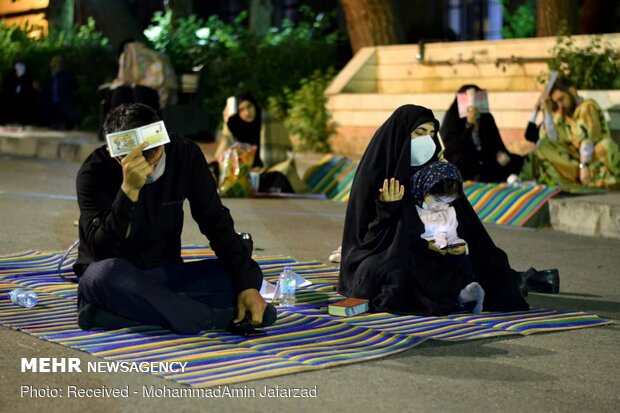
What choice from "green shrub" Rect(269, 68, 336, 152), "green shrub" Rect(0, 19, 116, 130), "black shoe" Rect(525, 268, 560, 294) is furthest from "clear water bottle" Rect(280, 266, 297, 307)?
"green shrub" Rect(0, 19, 116, 130)

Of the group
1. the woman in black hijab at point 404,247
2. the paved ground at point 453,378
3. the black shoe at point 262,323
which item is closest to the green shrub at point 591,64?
the paved ground at point 453,378

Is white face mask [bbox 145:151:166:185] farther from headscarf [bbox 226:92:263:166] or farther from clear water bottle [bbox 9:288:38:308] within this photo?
headscarf [bbox 226:92:263:166]

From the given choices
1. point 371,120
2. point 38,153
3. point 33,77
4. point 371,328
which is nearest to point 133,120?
point 371,328

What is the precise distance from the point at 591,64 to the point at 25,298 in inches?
367

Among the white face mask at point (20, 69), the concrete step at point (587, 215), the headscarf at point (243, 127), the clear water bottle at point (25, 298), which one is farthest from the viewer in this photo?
the white face mask at point (20, 69)

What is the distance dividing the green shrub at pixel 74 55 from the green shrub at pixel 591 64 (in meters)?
9.83

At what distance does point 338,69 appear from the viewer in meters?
22.2

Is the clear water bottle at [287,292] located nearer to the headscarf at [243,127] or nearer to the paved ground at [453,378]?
the paved ground at [453,378]

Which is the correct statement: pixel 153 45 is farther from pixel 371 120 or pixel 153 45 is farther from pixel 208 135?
pixel 371 120

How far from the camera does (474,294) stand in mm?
7605

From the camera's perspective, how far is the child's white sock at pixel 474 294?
7.59 m

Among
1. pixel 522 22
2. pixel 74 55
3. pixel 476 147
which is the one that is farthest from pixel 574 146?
pixel 74 55

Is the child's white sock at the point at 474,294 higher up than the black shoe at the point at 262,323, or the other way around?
the black shoe at the point at 262,323

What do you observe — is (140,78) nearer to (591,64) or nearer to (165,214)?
(591,64)
